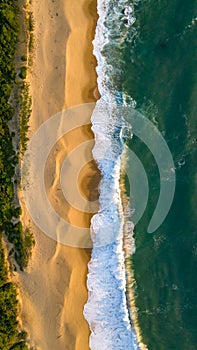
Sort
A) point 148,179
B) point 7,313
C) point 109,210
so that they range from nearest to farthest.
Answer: point 7,313 < point 109,210 < point 148,179

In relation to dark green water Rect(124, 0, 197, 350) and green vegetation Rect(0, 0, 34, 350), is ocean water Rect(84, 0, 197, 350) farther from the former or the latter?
green vegetation Rect(0, 0, 34, 350)

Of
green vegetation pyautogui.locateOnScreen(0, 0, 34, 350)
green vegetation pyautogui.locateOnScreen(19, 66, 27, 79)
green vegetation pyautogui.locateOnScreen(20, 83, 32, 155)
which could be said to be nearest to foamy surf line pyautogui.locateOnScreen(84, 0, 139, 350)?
green vegetation pyautogui.locateOnScreen(20, 83, 32, 155)

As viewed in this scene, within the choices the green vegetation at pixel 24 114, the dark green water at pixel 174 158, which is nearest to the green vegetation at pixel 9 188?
the green vegetation at pixel 24 114

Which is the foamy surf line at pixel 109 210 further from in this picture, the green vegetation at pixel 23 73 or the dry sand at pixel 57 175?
the green vegetation at pixel 23 73

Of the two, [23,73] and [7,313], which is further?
[7,313]

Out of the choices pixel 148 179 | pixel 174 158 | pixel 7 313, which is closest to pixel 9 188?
pixel 7 313

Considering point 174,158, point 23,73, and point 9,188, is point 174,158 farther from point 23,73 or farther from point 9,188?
point 23,73

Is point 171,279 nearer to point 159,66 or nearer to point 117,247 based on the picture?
point 117,247

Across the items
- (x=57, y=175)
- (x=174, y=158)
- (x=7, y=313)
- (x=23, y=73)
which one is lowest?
(x=7, y=313)
